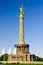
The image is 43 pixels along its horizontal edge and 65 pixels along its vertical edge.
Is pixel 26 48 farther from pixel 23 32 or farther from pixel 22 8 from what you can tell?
pixel 22 8

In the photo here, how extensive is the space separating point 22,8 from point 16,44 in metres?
14.1

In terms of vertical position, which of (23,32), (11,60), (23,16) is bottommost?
(11,60)

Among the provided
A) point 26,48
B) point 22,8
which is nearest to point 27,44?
point 26,48

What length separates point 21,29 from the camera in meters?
76.3

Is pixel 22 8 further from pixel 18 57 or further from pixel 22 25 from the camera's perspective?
pixel 18 57

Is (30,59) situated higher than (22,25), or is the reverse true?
(22,25)

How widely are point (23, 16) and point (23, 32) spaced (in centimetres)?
603

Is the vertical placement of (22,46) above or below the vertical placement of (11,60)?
above

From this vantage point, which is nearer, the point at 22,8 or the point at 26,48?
the point at 26,48

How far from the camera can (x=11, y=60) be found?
7350cm

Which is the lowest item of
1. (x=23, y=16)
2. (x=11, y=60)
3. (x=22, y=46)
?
(x=11, y=60)

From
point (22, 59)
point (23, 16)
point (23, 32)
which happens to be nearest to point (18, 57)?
point (22, 59)

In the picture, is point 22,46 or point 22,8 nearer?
point 22,46

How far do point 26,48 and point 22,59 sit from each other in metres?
4.24
